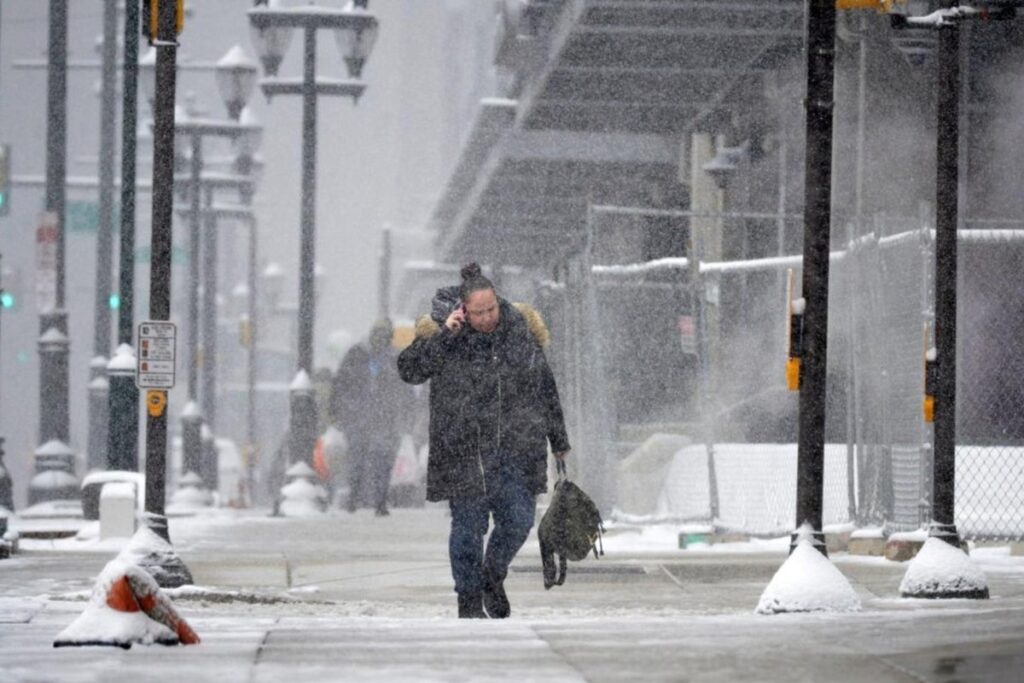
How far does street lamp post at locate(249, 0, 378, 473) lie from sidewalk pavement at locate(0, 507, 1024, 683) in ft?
32.6

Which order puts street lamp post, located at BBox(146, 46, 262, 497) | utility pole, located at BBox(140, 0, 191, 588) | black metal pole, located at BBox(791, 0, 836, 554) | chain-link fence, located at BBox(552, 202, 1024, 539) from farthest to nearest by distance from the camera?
street lamp post, located at BBox(146, 46, 262, 497) < chain-link fence, located at BBox(552, 202, 1024, 539) < utility pole, located at BBox(140, 0, 191, 588) < black metal pole, located at BBox(791, 0, 836, 554)

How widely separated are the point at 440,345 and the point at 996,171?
10.5m

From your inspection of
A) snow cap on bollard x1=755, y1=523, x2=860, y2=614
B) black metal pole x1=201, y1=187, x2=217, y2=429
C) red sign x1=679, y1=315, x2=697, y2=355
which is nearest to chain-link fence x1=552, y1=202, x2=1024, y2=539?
red sign x1=679, y1=315, x2=697, y2=355

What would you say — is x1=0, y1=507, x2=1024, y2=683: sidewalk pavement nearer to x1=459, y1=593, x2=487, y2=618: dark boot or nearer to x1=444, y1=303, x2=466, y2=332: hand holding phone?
x1=459, y1=593, x2=487, y2=618: dark boot

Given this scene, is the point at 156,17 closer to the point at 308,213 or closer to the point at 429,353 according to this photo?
the point at 429,353

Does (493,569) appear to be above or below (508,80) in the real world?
below

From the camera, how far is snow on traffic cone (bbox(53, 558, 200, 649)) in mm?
8508

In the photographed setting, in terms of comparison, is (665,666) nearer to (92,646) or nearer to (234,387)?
(92,646)

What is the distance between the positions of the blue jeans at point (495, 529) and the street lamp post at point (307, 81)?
15473mm

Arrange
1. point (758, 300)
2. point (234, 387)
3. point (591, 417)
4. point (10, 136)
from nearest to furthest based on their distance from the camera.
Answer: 1. point (591, 417)
2. point (758, 300)
3. point (234, 387)
4. point (10, 136)

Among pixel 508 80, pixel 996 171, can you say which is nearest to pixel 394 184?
pixel 508 80

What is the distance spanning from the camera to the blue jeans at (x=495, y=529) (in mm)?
10320

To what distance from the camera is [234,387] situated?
72938 millimetres

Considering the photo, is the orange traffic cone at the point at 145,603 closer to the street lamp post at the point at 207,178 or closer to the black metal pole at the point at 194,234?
the street lamp post at the point at 207,178
